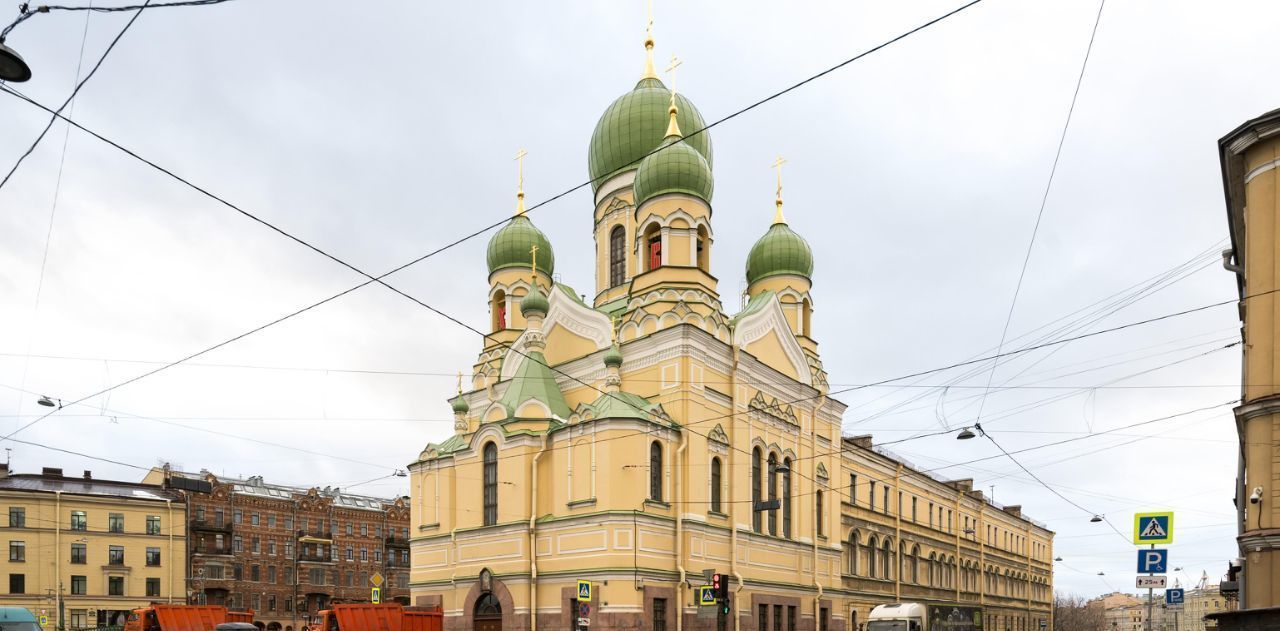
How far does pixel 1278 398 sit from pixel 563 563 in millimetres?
19728

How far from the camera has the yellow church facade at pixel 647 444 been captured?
1107 inches

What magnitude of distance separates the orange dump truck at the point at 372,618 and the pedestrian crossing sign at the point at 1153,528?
22039 millimetres

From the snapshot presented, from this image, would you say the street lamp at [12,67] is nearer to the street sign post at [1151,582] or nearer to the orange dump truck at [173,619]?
the street sign post at [1151,582]

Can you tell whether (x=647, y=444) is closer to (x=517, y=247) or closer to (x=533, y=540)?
(x=533, y=540)

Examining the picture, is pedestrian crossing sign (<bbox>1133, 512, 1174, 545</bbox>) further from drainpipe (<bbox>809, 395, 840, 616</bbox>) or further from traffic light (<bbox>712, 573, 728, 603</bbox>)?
drainpipe (<bbox>809, 395, 840, 616</bbox>)

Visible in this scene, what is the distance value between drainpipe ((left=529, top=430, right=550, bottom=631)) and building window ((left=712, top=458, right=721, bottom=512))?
583 centimetres

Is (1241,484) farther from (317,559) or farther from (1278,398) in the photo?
(317,559)

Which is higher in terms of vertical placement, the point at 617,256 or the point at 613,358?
the point at 617,256

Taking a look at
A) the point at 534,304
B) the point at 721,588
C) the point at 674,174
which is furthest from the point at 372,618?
the point at 674,174

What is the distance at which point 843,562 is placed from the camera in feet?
127

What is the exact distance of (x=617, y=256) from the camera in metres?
37.3

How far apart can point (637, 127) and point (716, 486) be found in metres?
15.0

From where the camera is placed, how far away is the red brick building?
182 feet

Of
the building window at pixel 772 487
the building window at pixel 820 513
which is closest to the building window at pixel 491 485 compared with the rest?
the building window at pixel 772 487
